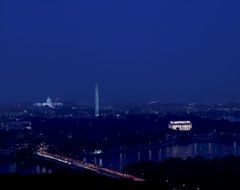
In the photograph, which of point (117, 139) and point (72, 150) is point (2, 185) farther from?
point (117, 139)

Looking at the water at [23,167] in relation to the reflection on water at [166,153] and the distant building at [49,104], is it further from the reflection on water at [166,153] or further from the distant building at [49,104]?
the distant building at [49,104]

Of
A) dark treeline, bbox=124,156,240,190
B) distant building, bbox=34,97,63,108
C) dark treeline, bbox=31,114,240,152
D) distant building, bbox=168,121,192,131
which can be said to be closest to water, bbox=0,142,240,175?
dark treeline, bbox=31,114,240,152

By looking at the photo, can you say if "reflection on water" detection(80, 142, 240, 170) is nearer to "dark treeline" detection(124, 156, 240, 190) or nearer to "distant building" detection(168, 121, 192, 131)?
"dark treeline" detection(124, 156, 240, 190)

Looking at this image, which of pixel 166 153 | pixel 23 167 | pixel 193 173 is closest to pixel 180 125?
pixel 166 153

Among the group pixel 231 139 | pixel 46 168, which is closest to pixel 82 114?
pixel 231 139

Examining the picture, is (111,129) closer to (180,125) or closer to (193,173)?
(180,125)
